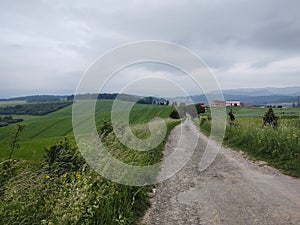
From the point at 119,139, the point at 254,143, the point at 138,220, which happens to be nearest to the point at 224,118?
the point at 254,143

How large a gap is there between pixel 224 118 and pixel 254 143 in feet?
30.7

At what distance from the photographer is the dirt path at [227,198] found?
17.0 ft

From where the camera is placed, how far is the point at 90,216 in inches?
173

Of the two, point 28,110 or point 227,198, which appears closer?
point 227,198

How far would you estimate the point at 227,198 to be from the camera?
626 cm

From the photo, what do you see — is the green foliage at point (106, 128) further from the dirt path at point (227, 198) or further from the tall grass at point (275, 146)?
the tall grass at point (275, 146)

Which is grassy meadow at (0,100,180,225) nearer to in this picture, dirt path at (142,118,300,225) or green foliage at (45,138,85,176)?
green foliage at (45,138,85,176)

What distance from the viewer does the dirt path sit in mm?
5188

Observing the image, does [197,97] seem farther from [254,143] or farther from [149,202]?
[149,202]

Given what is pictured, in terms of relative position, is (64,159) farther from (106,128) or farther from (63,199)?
(106,128)

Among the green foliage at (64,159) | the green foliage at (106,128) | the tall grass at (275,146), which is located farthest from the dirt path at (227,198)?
the green foliage at (106,128)

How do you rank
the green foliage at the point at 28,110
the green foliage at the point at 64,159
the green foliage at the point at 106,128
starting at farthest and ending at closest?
the green foliage at the point at 28,110, the green foliage at the point at 106,128, the green foliage at the point at 64,159

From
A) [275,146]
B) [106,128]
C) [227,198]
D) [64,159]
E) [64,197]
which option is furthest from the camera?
[106,128]

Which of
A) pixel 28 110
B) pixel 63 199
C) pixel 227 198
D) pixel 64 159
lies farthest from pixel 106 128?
pixel 28 110
